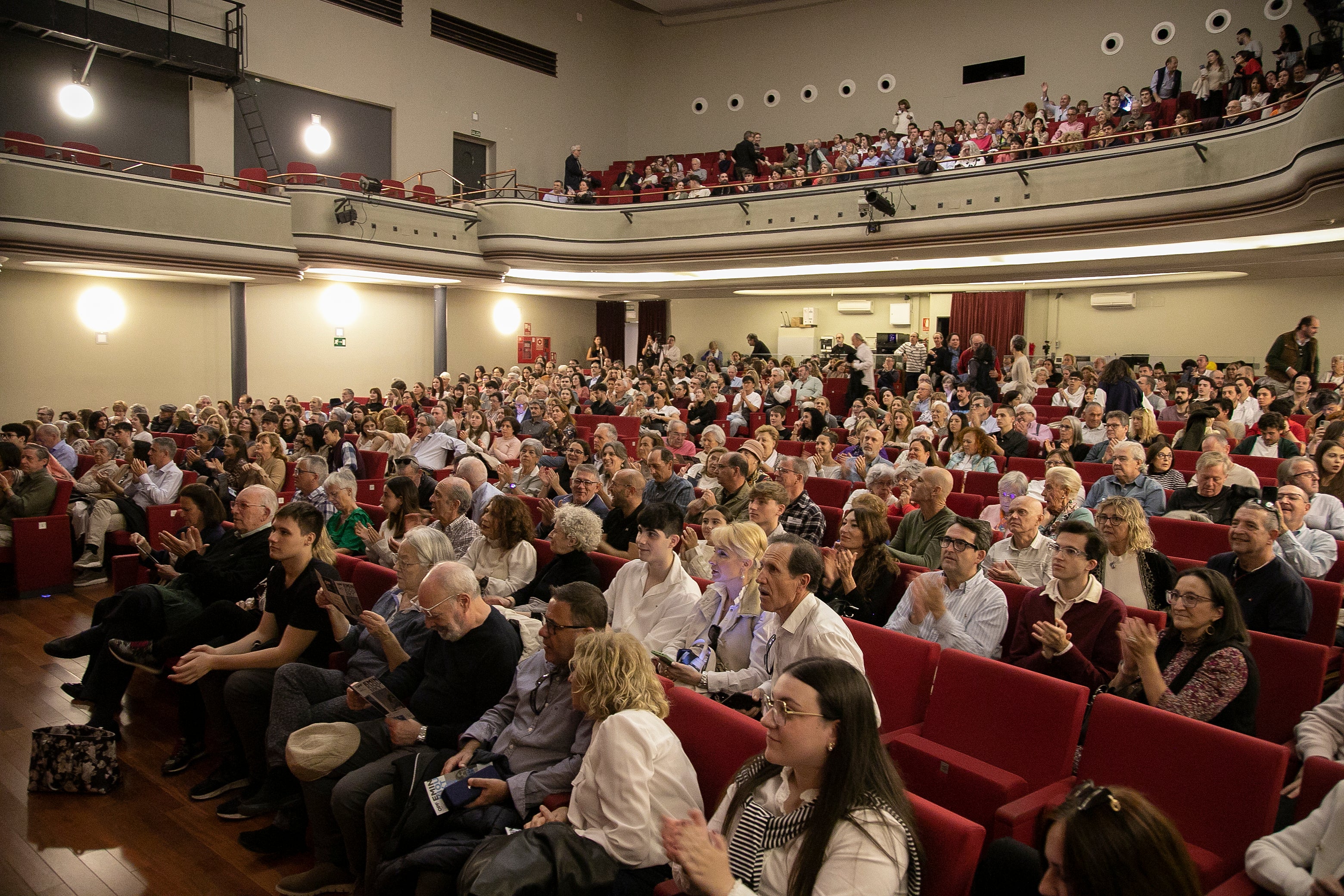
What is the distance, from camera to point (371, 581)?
3635 mm

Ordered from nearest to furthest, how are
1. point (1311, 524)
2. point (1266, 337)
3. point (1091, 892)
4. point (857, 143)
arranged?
1. point (1091, 892)
2. point (1311, 524)
3. point (1266, 337)
4. point (857, 143)

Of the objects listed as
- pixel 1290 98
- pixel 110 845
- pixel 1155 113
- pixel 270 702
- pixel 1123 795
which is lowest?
pixel 110 845

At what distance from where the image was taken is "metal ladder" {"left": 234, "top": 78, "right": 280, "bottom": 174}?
12867 millimetres

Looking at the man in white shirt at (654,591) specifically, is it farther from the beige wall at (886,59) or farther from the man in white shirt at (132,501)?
the beige wall at (886,59)

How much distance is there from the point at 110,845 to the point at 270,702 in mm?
640

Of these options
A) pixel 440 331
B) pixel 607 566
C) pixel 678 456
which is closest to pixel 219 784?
pixel 607 566

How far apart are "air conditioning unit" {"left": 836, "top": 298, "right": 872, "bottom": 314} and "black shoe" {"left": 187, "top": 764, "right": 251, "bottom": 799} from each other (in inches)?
530

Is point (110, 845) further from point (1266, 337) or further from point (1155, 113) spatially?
point (1266, 337)

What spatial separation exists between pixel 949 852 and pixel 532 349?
15.7m

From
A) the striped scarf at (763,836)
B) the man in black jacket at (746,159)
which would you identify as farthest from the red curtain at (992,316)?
the striped scarf at (763,836)

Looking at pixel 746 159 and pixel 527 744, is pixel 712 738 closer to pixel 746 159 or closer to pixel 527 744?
pixel 527 744

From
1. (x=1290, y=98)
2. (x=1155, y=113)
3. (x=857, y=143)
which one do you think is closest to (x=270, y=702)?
(x=1290, y=98)

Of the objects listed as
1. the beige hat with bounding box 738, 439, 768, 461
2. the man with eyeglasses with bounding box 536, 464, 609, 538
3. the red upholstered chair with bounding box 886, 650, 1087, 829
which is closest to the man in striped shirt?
the beige hat with bounding box 738, 439, 768, 461

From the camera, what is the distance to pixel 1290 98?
729 centimetres
